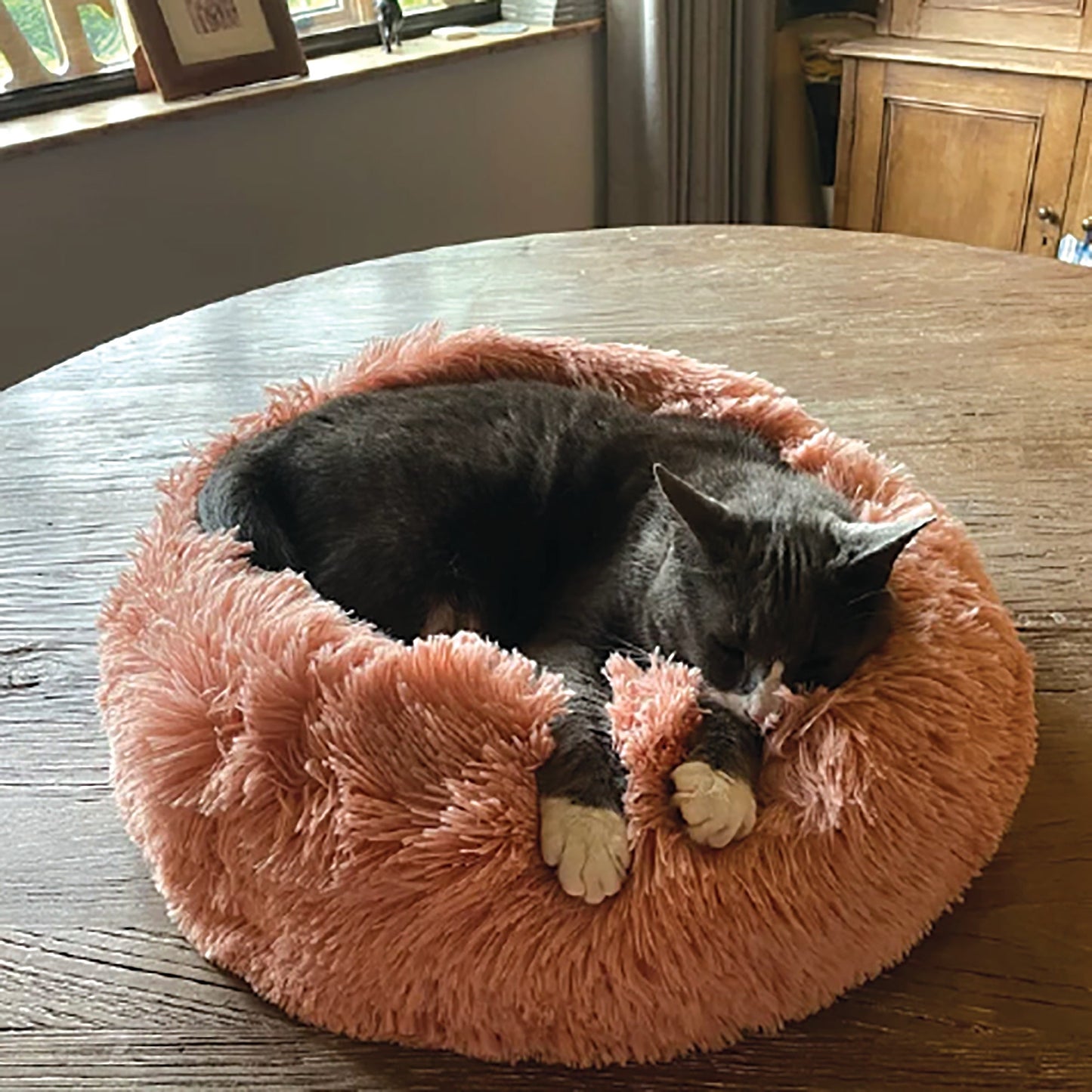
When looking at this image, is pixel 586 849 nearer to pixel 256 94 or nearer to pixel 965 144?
pixel 256 94

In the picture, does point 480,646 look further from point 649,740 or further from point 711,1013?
point 711,1013

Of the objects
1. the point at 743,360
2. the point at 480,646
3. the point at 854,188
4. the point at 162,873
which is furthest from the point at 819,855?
the point at 854,188

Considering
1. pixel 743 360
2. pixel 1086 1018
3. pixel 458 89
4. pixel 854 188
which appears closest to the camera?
pixel 1086 1018

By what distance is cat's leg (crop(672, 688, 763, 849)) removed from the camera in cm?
58

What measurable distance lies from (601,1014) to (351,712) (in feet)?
0.65

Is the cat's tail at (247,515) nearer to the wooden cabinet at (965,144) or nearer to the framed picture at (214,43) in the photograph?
the framed picture at (214,43)

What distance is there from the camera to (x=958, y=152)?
230cm

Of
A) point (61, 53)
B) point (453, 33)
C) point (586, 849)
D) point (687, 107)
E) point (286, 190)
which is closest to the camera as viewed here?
point (586, 849)

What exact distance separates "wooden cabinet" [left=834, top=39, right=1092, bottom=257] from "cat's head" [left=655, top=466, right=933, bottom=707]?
1.66 m

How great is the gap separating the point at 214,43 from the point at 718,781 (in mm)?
1721

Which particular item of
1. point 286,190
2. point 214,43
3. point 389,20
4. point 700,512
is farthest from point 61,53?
point 700,512

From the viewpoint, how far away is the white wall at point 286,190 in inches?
68.9

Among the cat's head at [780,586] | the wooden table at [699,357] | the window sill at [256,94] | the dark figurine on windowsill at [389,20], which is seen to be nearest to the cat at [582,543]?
the cat's head at [780,586]

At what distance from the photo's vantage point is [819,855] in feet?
1.87
